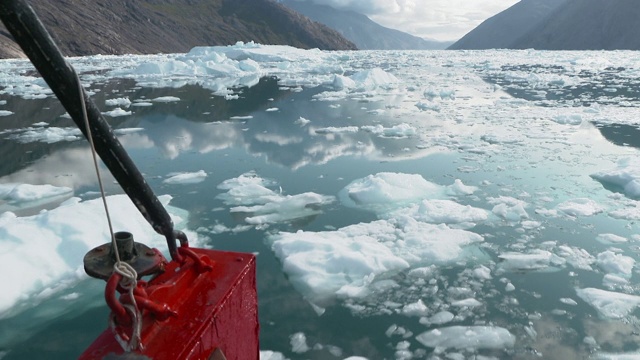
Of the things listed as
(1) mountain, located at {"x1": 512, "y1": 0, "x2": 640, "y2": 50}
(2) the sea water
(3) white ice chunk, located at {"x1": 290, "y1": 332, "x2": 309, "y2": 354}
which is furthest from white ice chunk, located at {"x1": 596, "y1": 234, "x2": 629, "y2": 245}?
(1) mountain, located at {"x1": 512, "y1": 0, "x2": 640, "y2": 50}

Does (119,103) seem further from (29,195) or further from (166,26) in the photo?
(166,26)

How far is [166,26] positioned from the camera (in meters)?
83.9

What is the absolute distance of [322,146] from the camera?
8.59m

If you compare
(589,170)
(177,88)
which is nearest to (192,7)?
(177,88)

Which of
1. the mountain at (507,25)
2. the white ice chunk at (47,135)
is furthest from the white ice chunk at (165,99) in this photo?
the mountain at (507,25)

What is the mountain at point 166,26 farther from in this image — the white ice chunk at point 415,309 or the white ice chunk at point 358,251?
the white ice chunk at point 415,309

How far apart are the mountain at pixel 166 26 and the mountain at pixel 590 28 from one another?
4841 centimetres

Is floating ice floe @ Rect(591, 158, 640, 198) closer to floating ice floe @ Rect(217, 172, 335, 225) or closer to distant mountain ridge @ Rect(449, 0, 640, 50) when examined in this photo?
floating ice floe @ Rect(217, 172, 335, 225)

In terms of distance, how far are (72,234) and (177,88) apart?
1707cm

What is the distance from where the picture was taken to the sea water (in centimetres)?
305

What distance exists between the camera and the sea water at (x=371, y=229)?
305 centimetres

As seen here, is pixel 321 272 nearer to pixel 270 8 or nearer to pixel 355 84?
pixel 355 84

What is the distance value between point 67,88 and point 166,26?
92.5 meters

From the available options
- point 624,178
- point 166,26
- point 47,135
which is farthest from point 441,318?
point 166,26
